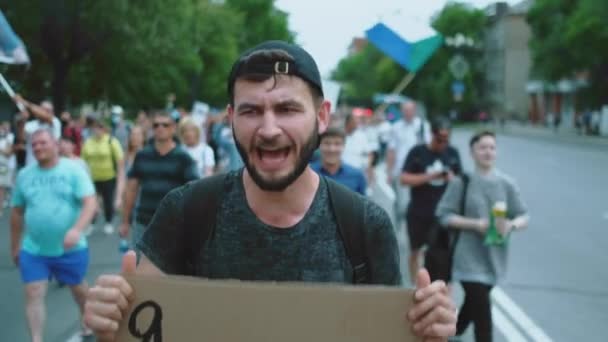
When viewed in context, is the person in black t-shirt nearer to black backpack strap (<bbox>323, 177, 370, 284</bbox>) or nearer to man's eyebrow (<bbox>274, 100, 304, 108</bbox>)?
black backpack strap (<bbox>323, 177, 370, 284</bbox>)

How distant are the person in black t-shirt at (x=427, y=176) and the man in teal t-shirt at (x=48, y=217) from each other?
2988mm

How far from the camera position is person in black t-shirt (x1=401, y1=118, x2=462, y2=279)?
729cm

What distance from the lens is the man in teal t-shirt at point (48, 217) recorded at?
5.58 m

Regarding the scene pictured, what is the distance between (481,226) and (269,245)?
336cm

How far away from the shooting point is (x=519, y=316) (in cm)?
691

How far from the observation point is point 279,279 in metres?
2.32

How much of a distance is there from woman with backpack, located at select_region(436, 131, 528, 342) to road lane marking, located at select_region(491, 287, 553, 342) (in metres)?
0.95

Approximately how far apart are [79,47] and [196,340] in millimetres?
25354

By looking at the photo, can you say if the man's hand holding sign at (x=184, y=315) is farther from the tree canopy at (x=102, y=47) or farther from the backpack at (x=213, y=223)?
the tree canopy at (x=102, y=47)

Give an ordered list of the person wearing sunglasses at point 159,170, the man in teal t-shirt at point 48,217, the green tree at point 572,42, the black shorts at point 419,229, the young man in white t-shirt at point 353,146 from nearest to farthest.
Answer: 1. the man in teal t-shirt at point 48,217
2. the person wearing sunglasses at point 159,170
3. the black shorts at point 419,229
4. the young man in white t-shirt at point 353,146
5. the green tree at point 572,42

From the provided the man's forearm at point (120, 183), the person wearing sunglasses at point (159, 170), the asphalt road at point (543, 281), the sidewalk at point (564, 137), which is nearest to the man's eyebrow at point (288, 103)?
the asphalt road at point (543, 281)

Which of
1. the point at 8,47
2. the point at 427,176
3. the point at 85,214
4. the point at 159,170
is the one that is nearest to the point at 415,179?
the point at 427,176

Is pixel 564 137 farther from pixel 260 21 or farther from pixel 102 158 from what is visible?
pixel 102 158

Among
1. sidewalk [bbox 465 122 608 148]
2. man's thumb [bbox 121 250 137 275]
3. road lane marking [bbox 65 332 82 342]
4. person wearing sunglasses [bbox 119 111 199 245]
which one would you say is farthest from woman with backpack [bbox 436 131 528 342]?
sidewalk [bbox 465 122 608 148]
